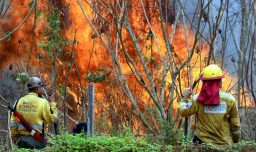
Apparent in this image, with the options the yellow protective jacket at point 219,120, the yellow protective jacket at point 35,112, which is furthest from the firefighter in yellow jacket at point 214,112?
the yellow protective jacket at point 35,112

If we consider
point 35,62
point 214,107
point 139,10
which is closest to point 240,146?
point 214,107

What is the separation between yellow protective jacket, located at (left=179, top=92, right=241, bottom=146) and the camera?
236 inches

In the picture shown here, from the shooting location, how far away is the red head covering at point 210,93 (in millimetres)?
5953

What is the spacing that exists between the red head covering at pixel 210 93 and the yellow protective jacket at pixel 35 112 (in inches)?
98.0

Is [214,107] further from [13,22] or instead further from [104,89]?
[13,22]

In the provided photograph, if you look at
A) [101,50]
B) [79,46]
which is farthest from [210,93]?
[79,46]

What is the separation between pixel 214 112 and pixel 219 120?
0.37 feet

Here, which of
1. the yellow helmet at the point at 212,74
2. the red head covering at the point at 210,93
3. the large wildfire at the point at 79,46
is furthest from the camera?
the large wildfire at the point at 79,46

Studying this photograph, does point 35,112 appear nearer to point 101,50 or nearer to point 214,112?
point 214,112

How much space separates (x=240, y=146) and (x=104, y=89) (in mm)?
9281

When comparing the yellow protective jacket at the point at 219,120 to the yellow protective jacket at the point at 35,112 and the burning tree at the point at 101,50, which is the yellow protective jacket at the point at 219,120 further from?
the burning tree at the point at 101,50

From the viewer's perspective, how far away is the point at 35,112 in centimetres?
743

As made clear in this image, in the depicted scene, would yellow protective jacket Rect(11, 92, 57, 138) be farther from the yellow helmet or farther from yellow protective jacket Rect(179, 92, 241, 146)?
the yellow helmet

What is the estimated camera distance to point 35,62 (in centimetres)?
1664
